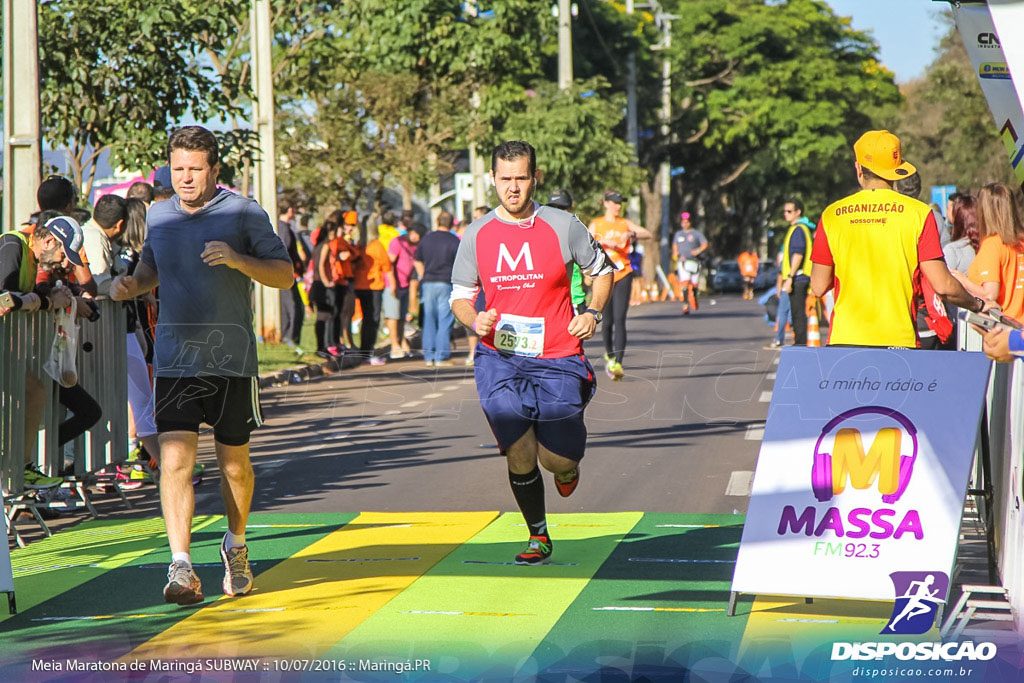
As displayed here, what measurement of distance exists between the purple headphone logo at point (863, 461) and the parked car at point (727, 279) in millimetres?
57461

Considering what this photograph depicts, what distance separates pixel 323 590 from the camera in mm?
7148

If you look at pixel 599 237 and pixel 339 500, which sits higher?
pixel 599 237

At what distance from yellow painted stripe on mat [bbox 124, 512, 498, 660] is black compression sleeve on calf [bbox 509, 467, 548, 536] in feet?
1.78

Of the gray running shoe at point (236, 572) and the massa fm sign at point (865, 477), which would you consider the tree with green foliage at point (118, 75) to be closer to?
the gray running shoe at point (236, 572)

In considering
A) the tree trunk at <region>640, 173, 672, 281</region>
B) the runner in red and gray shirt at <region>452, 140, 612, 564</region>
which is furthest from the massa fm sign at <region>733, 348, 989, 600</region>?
the tree trunk at <region>640, 173, 672, 281</region>

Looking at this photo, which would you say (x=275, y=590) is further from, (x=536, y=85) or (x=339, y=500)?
(x=536, y=85)

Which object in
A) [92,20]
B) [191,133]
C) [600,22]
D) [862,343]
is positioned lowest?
[862,343]

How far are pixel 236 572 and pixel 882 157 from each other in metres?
3.46

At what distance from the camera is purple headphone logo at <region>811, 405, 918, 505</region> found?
6.16 metres

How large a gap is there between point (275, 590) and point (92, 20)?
10507 millimetres

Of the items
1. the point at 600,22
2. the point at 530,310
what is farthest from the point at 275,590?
the point at 600,22

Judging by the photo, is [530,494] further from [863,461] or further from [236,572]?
[863,461]

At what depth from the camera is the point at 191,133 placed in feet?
22.7

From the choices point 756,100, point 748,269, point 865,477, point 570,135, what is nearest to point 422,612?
point 865,477
